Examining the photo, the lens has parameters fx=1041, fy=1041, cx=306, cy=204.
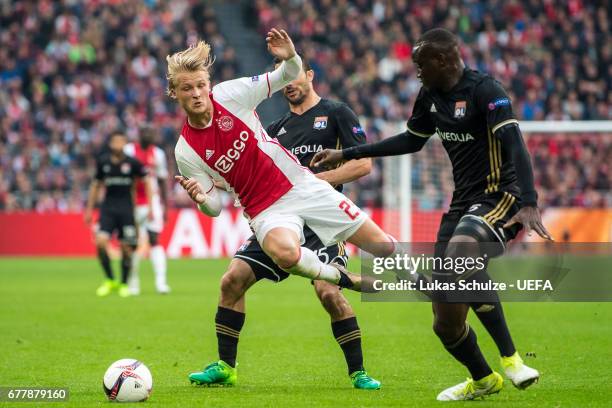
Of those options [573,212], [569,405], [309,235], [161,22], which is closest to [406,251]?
[309,235]

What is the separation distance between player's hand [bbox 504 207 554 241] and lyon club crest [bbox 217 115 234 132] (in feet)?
7.17

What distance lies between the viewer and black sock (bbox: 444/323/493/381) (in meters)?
6.99

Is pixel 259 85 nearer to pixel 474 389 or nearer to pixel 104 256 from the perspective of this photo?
pixel 474 389

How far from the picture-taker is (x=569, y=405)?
6.73 metres

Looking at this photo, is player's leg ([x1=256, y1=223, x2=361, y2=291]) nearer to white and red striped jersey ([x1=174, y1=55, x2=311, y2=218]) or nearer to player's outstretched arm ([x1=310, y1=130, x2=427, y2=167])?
white and red striped jersey ([x1=174, y1=55, x2=311, y2=218])

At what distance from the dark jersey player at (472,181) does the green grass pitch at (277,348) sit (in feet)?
0.94

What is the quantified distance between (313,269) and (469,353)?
48.1 inches

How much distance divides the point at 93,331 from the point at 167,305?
127 inches

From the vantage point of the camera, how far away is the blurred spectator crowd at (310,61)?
26.1m

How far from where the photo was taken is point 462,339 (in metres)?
6.98

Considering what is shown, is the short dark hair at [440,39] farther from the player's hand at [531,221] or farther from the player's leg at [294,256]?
the player's leg at [294,256]

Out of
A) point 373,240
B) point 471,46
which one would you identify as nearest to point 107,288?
point 373,240

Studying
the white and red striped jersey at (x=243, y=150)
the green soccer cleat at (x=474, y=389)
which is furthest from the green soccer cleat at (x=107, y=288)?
the green soccer cleat at (x=474, y=389)

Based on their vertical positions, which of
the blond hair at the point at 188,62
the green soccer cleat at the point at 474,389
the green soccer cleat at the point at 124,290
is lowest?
the green soccer cleat at the point at 124,290
